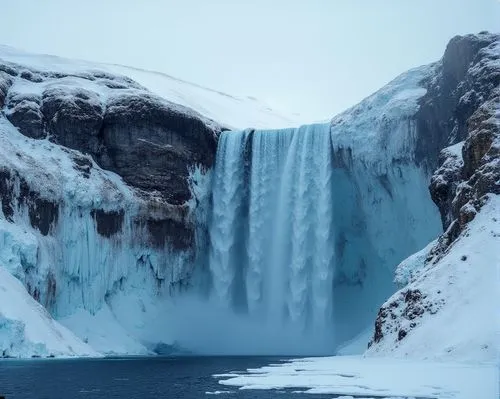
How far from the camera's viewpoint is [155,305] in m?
63.1

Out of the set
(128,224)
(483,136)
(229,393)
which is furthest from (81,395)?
(128,224)

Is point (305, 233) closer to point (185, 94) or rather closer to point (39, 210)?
point (39, 210)

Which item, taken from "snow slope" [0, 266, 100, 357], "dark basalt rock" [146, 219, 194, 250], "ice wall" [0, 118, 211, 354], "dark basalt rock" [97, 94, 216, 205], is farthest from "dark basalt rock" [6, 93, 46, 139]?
"snow slope" [0, 266, 100, 357]

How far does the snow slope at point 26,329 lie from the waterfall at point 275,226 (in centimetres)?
2120

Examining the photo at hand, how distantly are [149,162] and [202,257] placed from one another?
11558mm

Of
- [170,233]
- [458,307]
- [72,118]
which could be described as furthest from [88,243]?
[458,307]

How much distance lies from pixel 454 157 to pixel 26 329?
33572 mm

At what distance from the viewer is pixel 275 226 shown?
66.7m

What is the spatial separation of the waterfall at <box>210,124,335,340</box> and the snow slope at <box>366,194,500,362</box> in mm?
22934

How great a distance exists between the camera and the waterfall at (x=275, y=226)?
63000 millimetres

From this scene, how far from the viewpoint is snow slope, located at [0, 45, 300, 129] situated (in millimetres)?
76000

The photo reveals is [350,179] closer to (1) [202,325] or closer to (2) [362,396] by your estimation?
(1) [202,325]

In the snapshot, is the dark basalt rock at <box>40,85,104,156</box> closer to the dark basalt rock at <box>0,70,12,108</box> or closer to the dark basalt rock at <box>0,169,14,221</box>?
the dark basalt rock at <box>0,70,12,108</box>

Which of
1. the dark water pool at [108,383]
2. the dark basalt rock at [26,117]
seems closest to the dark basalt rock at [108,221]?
the dark basalt rock at [26,117]
